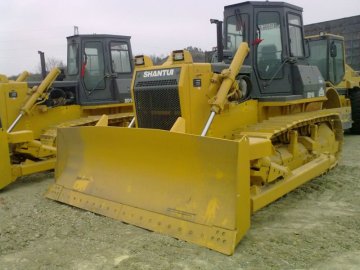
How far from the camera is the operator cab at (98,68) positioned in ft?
29.4

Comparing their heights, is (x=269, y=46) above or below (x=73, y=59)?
below

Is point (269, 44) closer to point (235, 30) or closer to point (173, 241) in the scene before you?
point (235, 30)

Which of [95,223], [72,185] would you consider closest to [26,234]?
[95,223]

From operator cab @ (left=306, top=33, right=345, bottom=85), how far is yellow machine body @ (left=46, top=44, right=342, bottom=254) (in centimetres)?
413

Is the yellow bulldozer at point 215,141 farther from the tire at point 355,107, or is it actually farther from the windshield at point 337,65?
the tire at point 355,107

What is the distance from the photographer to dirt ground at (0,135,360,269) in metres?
3.67

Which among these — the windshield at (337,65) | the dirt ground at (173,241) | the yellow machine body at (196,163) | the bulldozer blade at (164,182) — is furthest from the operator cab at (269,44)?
the windshield at (337,65)

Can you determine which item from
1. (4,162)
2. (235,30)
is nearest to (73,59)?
(4,162)

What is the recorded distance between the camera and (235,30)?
6.54m

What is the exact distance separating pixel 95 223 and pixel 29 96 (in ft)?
14.0

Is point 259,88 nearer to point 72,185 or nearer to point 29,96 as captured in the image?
point 72,185

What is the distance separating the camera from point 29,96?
8.13m

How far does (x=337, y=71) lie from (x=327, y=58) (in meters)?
0.51

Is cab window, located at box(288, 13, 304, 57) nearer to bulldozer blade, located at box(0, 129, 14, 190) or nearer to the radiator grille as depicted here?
the radiator grille
